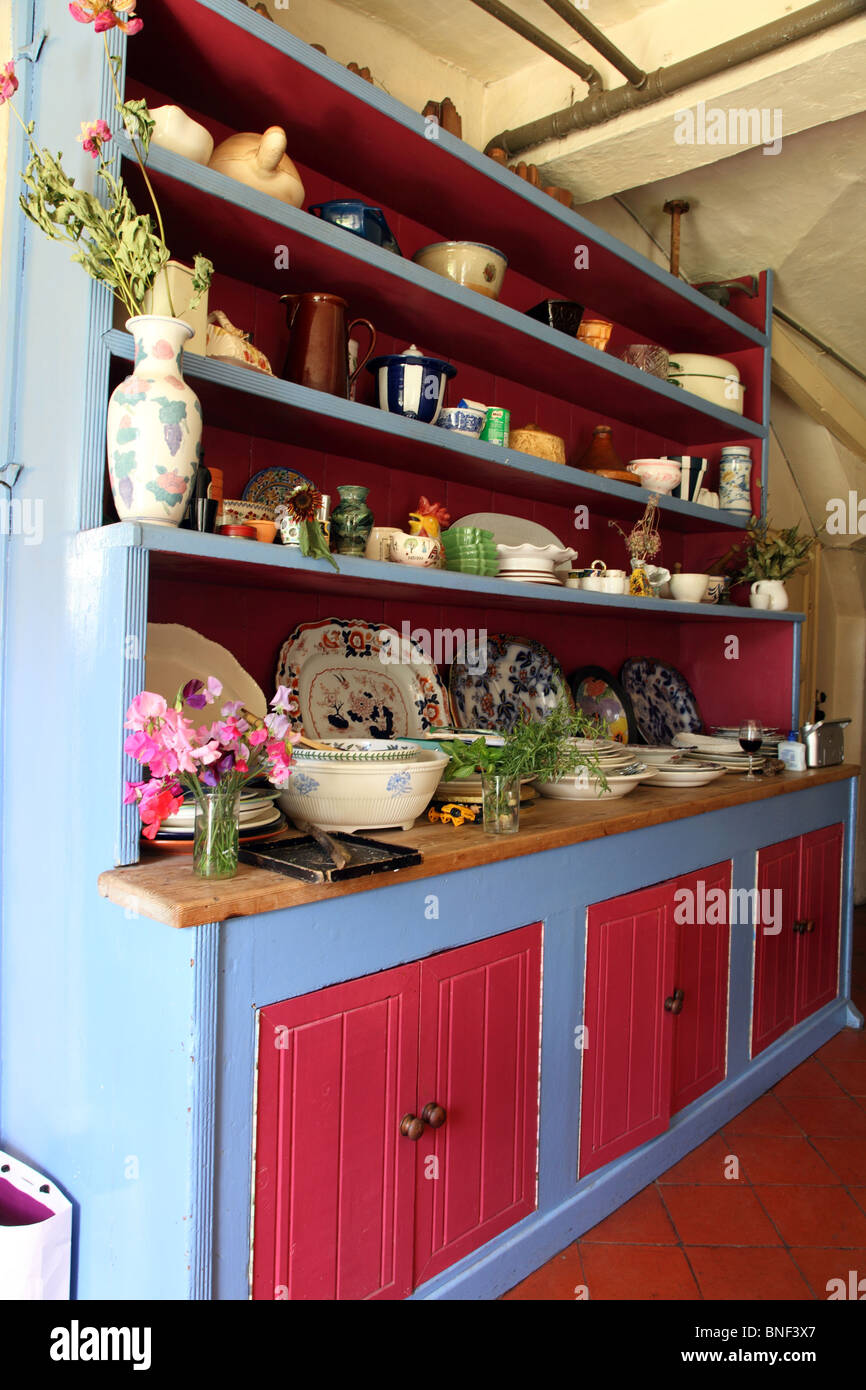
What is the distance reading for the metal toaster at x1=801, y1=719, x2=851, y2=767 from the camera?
3.19 m

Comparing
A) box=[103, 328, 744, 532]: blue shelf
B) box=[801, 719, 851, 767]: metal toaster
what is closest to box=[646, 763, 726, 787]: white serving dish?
box=[801, 719, 851, 767]: metal toaster

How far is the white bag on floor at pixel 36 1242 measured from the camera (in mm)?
1400

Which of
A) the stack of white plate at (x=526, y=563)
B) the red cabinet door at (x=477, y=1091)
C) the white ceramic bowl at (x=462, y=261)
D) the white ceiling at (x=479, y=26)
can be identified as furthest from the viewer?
the white ceiling at (x=479, y=26)

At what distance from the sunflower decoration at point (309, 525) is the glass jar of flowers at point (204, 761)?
14.6 inches

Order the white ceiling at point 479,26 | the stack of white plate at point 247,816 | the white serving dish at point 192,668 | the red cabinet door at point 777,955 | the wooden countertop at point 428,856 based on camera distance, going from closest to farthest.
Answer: the wooden countertop at point 428,856 < the stack of white plate at point 247,816 < the white serving dish at point 192,668 < the white ceiling at point 479,26 < the red cabinet door at point 777,955

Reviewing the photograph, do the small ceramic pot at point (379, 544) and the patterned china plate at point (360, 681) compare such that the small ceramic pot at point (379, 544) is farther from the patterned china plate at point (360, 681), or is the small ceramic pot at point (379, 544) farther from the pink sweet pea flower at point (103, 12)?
the pink sweet pea flower at point (103, 12)

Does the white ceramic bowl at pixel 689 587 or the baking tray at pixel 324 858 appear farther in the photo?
the white ceramic bowl at pixel 689 587

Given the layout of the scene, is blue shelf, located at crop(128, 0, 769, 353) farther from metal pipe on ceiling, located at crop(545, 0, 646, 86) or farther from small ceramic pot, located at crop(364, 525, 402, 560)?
small ceramic pot, located at crop(364, 525, 402, 560)

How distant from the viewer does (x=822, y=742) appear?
10.6 feet

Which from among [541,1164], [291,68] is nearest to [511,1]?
[291,68]

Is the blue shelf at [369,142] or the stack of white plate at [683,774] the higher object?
the blue shelf at [369,142]

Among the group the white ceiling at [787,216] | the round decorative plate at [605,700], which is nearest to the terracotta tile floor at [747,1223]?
the round decorative plate at [605,700]

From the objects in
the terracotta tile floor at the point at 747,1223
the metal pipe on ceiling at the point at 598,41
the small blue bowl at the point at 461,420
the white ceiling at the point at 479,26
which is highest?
the white ceiling at the point at 479,26

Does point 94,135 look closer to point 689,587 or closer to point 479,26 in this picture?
point 479,26
